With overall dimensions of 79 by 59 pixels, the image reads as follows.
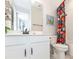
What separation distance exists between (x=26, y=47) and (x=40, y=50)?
1.86 ft

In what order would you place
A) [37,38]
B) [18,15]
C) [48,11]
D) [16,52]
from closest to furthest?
[16,52]
[37,38]
[18,15]
[48,11]

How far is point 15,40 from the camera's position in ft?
7.36

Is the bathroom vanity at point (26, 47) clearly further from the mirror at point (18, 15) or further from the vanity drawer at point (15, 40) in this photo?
the mirror at point (18, 15)

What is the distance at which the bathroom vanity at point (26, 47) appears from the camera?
2.09 meters

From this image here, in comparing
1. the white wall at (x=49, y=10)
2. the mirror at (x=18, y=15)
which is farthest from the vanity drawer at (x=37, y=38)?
the white wall at (x=49, y=10)

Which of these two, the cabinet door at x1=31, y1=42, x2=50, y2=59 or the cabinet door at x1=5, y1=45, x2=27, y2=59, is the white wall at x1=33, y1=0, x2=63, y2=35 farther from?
the cabinet door at x1=5, y1=45, x2=27, y2=59

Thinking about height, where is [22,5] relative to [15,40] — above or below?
above

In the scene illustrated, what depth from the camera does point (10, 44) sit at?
2105 millimetres

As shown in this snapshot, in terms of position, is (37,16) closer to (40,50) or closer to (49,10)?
(49,10)

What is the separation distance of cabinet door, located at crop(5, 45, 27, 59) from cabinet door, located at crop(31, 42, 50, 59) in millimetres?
292

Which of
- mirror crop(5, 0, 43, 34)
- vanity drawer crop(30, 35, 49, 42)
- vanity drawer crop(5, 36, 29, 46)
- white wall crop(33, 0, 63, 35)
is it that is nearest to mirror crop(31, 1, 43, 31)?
mirror crop(5, 0, 43, 34)

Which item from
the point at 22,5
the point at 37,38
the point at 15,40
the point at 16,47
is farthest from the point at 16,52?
the point at 22,5

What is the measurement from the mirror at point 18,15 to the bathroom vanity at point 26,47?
425 millimetres

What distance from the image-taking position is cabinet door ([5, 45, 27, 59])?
203 cm
